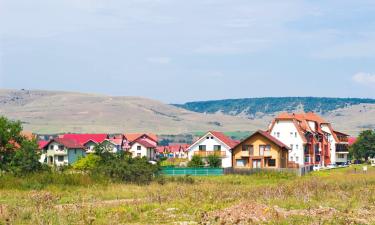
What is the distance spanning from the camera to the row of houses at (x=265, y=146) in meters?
88.7

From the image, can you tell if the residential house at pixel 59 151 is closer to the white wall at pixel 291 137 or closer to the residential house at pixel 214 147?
the residential house at pixel 214 147

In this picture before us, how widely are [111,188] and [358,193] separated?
54.1 ft

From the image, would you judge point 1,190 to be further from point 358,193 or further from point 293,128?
point 293,128

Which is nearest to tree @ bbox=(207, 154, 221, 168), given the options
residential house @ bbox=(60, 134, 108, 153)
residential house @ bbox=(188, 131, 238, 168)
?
residential house @ bbox=(188, 131, 238, 168)

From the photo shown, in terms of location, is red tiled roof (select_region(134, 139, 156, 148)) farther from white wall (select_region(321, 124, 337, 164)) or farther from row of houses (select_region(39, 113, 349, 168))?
white wall (select_region(321, 124, 337, 164))

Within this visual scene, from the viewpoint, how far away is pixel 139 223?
25188 millimetres

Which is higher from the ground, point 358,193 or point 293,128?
point 293,128

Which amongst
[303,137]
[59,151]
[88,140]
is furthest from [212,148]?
[88,140]

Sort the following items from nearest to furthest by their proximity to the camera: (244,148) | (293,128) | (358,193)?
1. (358,193)
2. (244,148)
3. (293,128)

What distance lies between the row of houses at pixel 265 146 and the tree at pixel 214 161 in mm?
2262

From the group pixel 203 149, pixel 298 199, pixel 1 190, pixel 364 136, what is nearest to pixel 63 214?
pixel 298 199

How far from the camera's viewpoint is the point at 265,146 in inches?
3492

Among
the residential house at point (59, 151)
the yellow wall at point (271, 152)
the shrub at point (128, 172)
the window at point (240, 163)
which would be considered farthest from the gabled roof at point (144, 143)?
the shrub at point (128, 172)

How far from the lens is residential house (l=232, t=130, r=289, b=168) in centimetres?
8806
